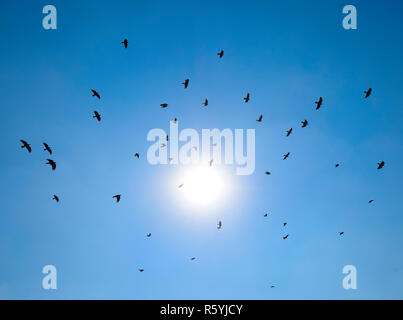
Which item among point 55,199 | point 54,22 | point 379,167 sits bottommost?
point 55,199
